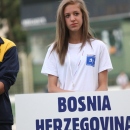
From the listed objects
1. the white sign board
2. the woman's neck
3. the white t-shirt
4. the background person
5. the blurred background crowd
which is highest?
the woman's neck

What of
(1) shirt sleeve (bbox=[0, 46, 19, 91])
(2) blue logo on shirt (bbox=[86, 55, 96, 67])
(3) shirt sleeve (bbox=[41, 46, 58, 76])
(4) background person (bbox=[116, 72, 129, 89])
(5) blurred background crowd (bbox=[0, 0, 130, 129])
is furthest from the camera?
(5) blurred background crowd (bbox=[0, 0, 130, 129])

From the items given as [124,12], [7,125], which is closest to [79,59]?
[7,125]

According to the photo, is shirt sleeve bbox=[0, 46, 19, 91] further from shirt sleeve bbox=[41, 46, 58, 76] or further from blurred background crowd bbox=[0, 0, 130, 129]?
blurred background crowd bbox=[0, 0, 130, 129]

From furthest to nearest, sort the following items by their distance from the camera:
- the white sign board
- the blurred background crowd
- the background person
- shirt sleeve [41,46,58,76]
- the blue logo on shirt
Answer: the blurred background crowd, the background person, shirt sleeve [41,46,58,76], the blue logo on shirt, the white sign board

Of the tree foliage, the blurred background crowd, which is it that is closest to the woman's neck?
the blurred background crowd

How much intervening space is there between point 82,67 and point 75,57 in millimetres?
100

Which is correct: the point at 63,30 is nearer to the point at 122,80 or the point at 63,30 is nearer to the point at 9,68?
the point at 9,68

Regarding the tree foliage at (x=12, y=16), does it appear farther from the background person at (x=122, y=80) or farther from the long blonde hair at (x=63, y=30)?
the long blonde hair at (x=63, y=30)

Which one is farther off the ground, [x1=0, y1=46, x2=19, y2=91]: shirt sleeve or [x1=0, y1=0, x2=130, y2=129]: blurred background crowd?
[x1=0, y1=46, x2=19, y2=91]: shirt sleeve

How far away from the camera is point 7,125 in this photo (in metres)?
4.55

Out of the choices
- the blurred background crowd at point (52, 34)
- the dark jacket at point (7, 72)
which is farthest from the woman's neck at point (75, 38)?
the blurred background crowd at point (52, 34)

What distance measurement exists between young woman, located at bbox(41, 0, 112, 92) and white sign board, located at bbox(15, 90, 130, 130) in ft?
1.03

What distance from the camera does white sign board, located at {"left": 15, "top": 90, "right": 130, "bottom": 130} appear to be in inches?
169

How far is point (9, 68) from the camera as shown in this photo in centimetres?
457
